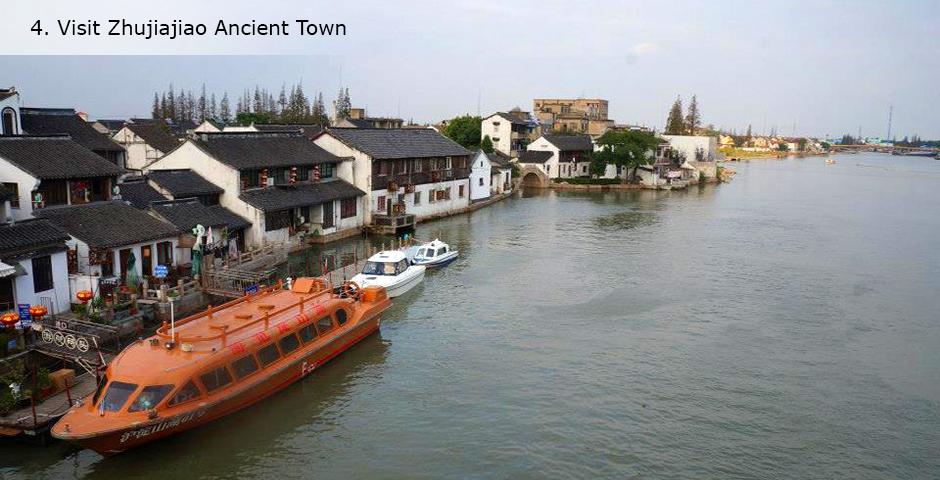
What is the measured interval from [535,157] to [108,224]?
65940mm

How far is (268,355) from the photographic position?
1917 centimetres

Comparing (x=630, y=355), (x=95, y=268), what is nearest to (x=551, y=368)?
(x=630, y=355)

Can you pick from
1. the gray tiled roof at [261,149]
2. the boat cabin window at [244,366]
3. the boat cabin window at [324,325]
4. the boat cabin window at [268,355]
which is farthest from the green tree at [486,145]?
the boat cabin window at [244,366]

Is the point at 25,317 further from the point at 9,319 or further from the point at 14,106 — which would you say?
the point at 14,106

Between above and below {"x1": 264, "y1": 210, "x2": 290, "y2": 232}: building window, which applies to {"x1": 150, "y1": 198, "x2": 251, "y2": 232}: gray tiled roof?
above

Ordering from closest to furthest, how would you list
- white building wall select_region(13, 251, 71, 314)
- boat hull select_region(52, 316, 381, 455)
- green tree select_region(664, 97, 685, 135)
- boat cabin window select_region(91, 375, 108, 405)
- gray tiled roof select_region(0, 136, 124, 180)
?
boat hull select_region(52, 316, 381, 455) → boat cabin window select_region(91, 375, 108, 405) → white building wall select_region(13, 251, 71, 314) → gray tiled roof select_region(0, 136, 124, 180) → green tree select_region(664, 97, 685, 135)

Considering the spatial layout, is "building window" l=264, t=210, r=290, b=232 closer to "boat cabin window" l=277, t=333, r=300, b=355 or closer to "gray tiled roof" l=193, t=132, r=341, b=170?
"gray tiled roof" l=193, t=132, r=341, b=170

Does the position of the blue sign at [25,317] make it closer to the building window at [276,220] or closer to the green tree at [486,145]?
the building window at [276,220]

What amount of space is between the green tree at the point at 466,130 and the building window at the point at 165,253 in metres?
63.1

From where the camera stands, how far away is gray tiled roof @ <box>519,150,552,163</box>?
86500 millimetres

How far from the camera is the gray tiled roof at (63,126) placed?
40.1 meters

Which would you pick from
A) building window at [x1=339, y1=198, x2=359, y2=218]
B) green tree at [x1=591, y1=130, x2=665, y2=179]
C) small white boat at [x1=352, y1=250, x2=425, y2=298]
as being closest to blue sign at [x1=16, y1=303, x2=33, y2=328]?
small white boat at [x1=352, y1=250, x2=425, y2=298]

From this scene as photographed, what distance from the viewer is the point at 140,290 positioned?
952 inches

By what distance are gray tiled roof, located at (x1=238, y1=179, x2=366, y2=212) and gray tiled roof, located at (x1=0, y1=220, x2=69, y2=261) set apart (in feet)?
44.2
